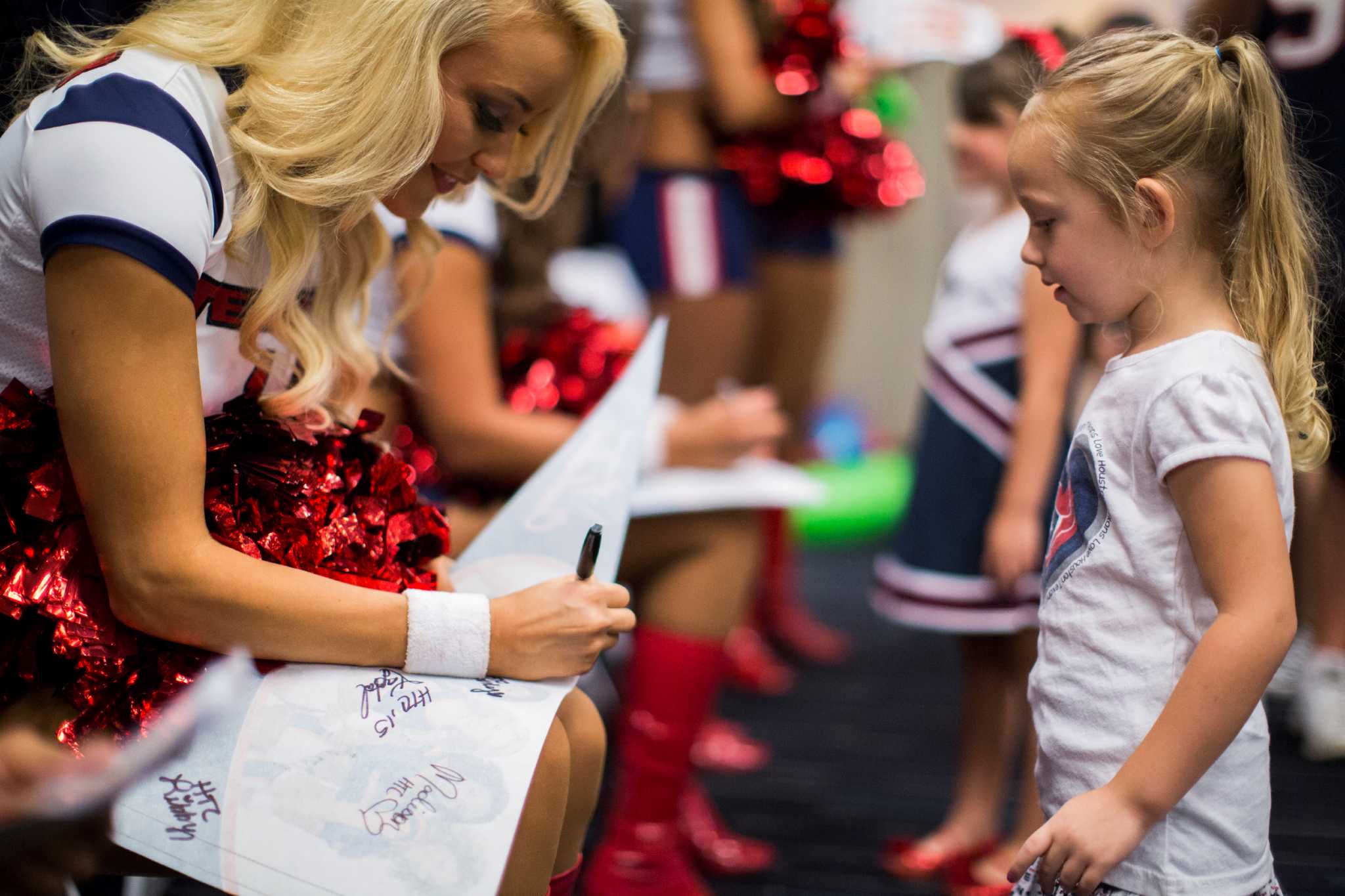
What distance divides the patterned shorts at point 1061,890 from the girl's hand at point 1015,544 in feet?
Result: 2.37

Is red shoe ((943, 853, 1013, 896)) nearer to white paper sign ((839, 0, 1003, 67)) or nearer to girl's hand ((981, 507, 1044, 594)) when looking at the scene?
girl's hand ((981, 507, 1044, 594))

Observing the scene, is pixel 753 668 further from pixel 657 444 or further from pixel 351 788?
pixel 351 788

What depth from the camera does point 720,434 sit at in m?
1.71

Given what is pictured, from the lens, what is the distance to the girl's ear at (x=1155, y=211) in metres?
0.94

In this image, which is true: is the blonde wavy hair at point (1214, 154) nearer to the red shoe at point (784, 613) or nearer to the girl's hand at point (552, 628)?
the girl's hand at point (552, 628)

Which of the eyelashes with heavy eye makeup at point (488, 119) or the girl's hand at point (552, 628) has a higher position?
the eyelashes with heavy eye makeup at point (488, 119)

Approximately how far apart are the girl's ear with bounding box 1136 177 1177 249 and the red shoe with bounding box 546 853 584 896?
74 cm

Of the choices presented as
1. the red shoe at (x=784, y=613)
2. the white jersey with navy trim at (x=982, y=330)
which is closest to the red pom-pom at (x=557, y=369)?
the white jersey with navy trim at (x=982, y=330)

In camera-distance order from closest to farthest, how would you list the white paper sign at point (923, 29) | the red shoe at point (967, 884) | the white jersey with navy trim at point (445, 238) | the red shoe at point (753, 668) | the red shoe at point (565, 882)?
the red shoe at point (565, 882) → the white jersey with navy trim at point (445, 238) → the red shoe at point (967, 884) → the red shoe at point (753, 668) → the white paper sign at point (923, 29)

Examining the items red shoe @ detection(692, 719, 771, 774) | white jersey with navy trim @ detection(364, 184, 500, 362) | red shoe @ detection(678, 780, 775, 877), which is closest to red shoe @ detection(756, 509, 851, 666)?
red shoe @ detection(692, 719, 771, 774)

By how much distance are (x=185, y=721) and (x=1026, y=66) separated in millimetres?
952

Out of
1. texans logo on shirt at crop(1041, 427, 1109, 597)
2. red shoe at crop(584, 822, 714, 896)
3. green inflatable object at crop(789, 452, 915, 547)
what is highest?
texans logo on shirt at crop(1041, 427, 1109, 597)
